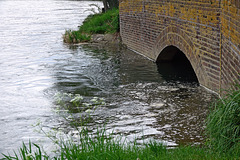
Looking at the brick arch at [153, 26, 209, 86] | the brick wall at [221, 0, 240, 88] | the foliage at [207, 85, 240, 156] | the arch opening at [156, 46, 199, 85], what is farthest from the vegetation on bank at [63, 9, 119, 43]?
the foliage at [207, 85, 240, 156]

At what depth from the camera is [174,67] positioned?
12039mm

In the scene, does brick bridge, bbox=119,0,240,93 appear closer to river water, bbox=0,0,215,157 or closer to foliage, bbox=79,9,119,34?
river water, bbox=0,0,215,157

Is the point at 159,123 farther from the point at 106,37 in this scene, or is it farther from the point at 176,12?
the point at 106,37

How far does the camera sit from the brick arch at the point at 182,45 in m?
8.92

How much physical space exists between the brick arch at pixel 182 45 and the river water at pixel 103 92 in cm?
36

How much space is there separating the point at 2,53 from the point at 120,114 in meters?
9.97

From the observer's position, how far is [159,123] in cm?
682

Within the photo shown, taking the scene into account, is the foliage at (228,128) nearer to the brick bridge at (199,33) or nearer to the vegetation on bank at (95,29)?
the brick bridge at (199,33)

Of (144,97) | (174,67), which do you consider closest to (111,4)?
(174,67)

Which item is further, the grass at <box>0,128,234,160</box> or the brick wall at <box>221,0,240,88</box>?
the brick wall at <box>221,0,240,88</box>

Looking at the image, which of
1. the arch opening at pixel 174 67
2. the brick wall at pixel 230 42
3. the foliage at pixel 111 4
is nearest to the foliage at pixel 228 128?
the brick wall at pixel 230 42

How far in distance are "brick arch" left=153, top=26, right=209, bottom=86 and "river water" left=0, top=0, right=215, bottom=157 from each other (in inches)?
14.3

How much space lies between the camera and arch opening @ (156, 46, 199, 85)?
1058cm

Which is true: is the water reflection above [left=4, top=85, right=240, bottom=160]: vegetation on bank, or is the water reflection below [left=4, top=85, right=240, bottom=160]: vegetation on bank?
below
